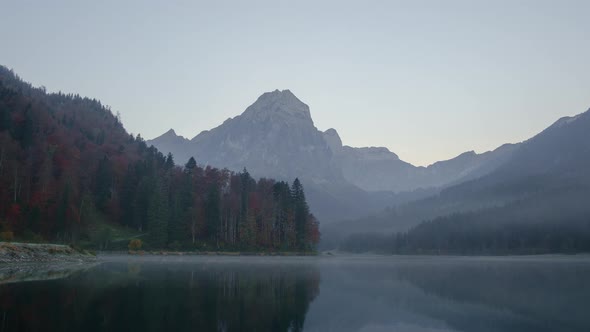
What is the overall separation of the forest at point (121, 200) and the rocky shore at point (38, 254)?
16635 mm

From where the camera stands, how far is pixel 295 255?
432 feet

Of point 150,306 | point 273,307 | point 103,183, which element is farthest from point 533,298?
point 103,183

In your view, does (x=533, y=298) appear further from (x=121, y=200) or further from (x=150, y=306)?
(x=121, y=200)

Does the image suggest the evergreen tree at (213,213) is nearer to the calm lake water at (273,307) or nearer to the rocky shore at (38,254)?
the rocky shore at (38,254)

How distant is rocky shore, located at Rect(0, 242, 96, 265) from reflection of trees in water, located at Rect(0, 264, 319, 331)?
2460cm

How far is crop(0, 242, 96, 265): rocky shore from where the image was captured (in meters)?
61.8

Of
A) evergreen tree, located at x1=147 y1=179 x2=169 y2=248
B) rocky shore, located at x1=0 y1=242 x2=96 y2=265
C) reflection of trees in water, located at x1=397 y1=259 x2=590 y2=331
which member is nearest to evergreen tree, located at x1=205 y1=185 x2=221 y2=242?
evergreen tree, located at x1=147 y1=179 x2=169 y2=248

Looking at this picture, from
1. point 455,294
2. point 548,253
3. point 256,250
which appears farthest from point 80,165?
point 548,253

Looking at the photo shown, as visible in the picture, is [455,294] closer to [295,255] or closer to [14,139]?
[295,255]

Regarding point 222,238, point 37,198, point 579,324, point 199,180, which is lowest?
point 579,324

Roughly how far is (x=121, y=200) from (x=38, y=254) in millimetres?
65573

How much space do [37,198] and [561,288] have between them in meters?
96.6

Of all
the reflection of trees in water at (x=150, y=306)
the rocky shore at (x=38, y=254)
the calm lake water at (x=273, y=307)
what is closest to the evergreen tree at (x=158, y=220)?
the rocky shore at (x=38, y=254)

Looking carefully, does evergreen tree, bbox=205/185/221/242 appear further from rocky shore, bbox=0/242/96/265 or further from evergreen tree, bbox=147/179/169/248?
rocky shore, bbox=0/242/96/265
